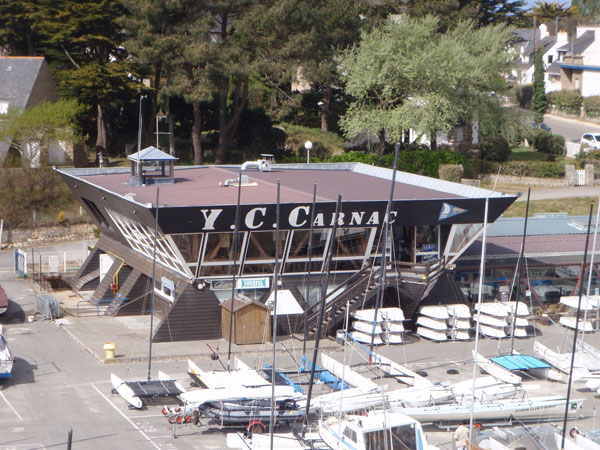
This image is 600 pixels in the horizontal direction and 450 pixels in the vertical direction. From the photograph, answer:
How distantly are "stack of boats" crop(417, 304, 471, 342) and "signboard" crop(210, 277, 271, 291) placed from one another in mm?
6219

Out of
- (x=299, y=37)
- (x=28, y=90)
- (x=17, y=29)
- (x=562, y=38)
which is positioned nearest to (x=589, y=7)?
(x=562, y=38)

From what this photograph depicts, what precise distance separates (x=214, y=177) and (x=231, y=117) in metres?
24.4

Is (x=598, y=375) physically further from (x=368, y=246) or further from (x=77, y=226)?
(x=77, y=226)

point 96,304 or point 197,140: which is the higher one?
point 197,140

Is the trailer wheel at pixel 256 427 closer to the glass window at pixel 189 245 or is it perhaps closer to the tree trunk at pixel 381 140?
the glass window at pixel 189 245

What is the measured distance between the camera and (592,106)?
92.8 metres

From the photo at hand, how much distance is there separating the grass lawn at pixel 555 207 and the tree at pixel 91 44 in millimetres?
25492

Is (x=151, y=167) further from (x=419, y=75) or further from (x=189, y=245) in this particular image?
(x=419, y=75)

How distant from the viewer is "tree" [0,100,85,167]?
5966 cm

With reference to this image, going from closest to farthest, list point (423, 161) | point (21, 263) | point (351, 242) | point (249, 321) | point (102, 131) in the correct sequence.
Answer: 1. point (249, 321)
2. point (351, 242)
3. point (21, 263)
4. point (423, 161)
5. point (102, 131)

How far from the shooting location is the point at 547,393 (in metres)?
30.8

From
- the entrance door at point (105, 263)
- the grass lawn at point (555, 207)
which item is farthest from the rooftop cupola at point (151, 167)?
the grass lawn at point (555, 207)

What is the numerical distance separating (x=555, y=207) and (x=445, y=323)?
81.0 ft

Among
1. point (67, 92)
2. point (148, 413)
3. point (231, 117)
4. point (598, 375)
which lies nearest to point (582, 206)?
point (231, 117)
